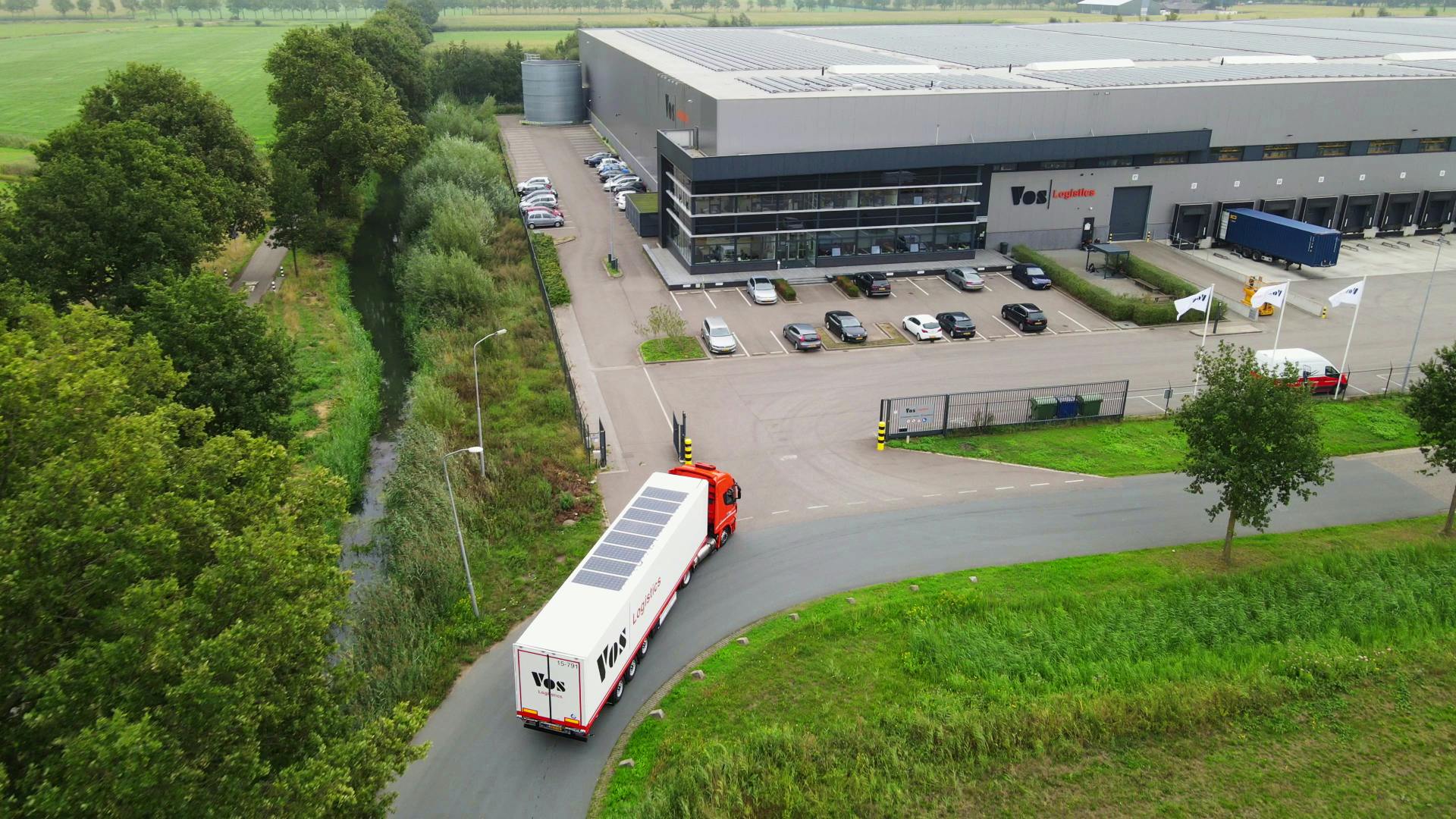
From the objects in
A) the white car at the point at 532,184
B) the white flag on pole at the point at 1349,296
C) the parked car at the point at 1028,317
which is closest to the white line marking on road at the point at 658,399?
the parked car at the point at 1028,317

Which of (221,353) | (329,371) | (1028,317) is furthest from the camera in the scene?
(1028,317)

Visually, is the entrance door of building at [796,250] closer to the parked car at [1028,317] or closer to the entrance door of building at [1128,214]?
the parked car at [1028,317]

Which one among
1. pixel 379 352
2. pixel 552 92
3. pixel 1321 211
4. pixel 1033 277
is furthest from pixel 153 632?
pixel 552 92

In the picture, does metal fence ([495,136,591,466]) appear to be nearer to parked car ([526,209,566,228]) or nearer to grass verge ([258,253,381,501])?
parked car ([526,209,566,228])

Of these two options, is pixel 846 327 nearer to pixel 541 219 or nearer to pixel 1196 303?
pixel 1196 303

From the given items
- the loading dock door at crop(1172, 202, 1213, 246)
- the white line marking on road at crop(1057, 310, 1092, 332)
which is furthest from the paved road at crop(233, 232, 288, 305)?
the loading dock door at crop(1172, 202, 1213, 246)
